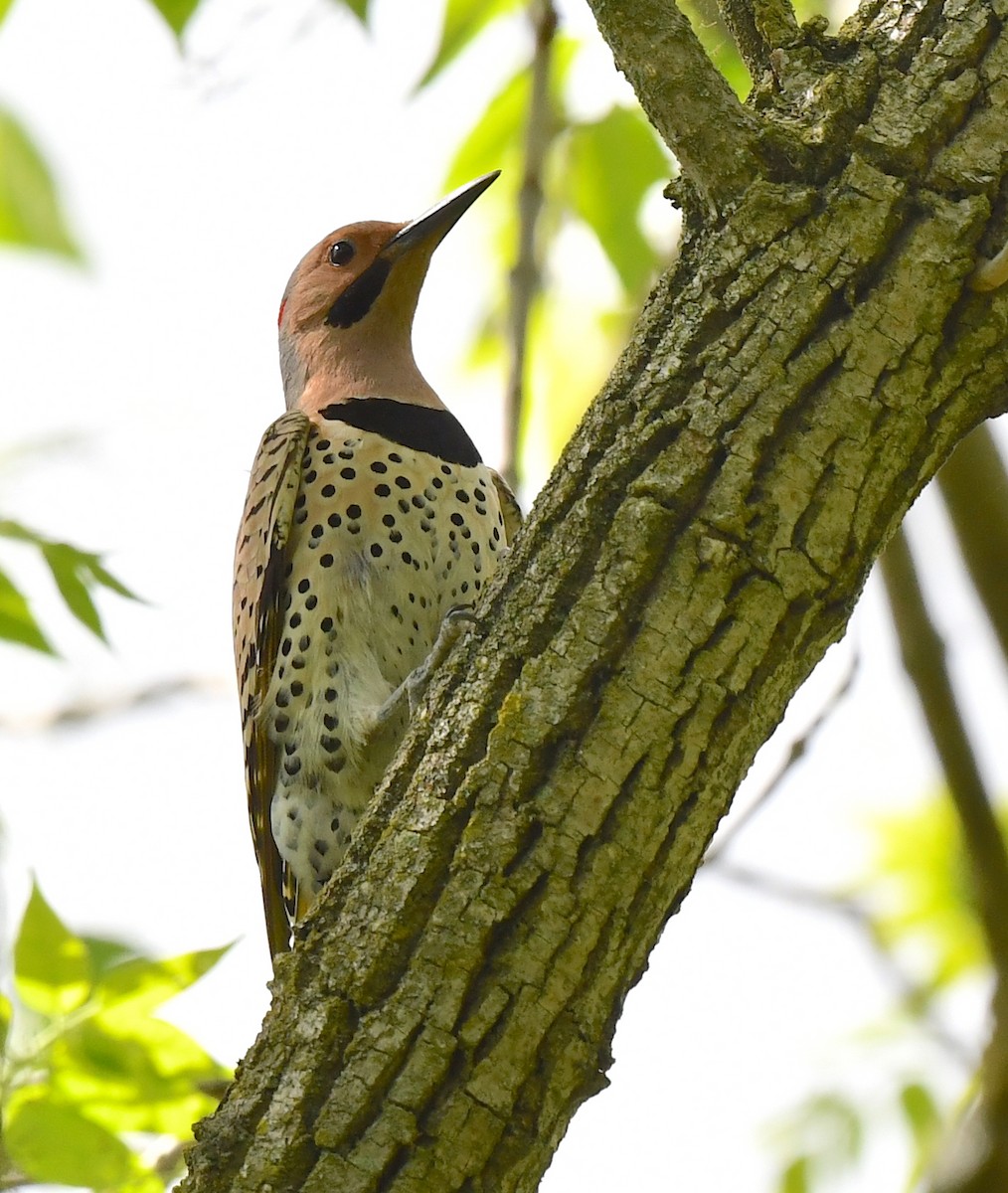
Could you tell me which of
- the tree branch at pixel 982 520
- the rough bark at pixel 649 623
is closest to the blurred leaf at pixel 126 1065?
the rough bark at pixel 649 623

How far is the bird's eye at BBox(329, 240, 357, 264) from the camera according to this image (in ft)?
15.4

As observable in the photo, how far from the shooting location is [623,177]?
13.1 feet

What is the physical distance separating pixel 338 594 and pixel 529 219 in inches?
46.0

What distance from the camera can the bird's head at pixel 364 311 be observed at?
4.31 metres

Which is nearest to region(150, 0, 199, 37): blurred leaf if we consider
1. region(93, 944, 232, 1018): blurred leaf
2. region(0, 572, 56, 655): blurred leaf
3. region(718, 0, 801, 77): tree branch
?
region(0, 572, 56, 655): blurred leaf

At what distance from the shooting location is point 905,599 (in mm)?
3340

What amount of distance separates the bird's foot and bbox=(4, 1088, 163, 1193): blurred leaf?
1.03 meters

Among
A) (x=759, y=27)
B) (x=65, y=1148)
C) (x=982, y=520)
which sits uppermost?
(x=982, y=520)

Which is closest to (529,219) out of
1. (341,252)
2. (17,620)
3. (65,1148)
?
(341,252)

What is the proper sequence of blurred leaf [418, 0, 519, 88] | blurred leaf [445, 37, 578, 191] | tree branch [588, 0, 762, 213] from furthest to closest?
blurred leaf [445, 37, 578, 191], blurred leaf [418, 0, 519, 88], tree branch [588, 0, 762, 213]

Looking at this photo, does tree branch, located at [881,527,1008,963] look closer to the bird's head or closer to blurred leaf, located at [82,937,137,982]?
the bird's head

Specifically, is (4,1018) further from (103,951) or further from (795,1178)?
(795,1178)

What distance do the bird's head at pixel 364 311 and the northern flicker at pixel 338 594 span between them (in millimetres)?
168

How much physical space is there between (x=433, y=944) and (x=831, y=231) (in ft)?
3.60
